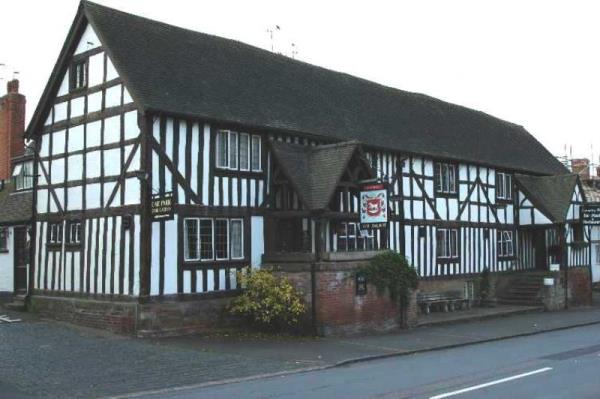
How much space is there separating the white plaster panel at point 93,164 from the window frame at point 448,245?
574 inches

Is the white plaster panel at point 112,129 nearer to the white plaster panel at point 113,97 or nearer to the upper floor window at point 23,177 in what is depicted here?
the white plaster panel at point 113,97

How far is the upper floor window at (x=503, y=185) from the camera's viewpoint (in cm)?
3209

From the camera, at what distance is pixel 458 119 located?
113 feet

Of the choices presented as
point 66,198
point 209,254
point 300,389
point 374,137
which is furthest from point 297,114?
point 300,389

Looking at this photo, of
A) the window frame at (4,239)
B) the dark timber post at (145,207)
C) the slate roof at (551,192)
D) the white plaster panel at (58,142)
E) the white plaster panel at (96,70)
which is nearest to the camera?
the dark timber post at (145,207)

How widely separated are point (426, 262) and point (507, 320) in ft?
12.9

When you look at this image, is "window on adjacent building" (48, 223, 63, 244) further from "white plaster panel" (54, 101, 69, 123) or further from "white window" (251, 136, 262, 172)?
"white window" (251, 136, 262, 172)

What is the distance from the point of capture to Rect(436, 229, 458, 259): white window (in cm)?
2830

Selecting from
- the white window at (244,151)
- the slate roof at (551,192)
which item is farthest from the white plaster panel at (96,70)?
the slate roof at (551,192)

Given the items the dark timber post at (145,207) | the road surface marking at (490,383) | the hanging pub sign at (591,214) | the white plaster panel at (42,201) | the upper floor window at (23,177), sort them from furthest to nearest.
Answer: the hanging pub sign at (591,214)
the upper floor window at (23,177)
the white plaster panel at (42,201)
the dark timber post at (145,207)
the road surface marking at (490,383)

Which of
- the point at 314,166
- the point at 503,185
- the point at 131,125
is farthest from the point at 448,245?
the point at 131,125

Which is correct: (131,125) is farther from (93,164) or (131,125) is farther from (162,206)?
(162,206)

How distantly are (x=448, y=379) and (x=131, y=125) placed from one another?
11287 millimetres

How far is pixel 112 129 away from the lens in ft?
63.9
